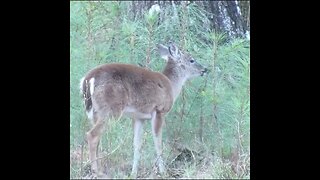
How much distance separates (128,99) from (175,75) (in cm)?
110

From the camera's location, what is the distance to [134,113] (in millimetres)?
6418

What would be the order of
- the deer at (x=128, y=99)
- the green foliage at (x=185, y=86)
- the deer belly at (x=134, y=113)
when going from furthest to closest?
the deer belly at (x=134, y=113) < the green foliage at (x=185, y=86) < the deer at (x=128, y=99)

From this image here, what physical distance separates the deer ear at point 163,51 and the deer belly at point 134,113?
88 cm

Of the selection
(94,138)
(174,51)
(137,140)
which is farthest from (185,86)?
(94,138)

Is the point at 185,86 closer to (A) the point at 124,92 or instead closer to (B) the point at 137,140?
(B) the point at 137,140

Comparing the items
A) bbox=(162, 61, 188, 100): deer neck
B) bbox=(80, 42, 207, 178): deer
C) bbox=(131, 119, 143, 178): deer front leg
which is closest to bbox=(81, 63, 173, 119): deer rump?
bbox=(80, 42, 207, 178): deer

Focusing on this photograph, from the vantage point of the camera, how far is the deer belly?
249 inches

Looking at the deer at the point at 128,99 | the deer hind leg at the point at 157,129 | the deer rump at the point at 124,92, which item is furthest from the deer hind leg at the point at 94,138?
the deer hind leg at the point at 157,129

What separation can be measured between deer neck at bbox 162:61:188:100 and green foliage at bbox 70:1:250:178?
0.36 feet

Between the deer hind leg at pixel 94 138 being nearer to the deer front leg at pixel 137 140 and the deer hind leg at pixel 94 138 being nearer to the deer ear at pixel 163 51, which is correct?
the deer front leg at pixel 137 140

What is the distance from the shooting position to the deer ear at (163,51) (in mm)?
7055

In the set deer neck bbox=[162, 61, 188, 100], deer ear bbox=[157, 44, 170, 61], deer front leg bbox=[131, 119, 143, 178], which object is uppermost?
deer ear bbox=[157, 44, 170, 61]

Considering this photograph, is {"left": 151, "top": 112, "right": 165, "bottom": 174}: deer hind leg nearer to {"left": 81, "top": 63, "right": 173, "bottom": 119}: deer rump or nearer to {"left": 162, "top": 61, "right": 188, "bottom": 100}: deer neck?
{"left": 81, "top": 63, "right": 173, "bottom": 119}: deer rump

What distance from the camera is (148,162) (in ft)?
20.1
